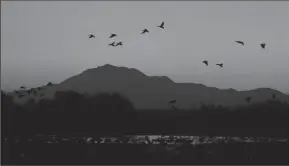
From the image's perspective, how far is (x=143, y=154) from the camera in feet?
41.8

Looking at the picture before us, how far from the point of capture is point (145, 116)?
70.3ft

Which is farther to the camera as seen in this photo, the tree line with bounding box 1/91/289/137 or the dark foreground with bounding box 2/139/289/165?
the tree line with bounding box 1/91/289/137

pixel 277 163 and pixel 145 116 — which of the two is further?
pixel 145 116

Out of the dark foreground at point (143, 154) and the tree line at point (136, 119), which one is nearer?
the dark foreground at point (143, 154)

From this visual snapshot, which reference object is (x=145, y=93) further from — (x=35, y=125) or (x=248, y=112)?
(x=35, y=125)

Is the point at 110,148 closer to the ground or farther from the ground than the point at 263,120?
closer to the ground

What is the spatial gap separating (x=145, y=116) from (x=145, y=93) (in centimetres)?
651

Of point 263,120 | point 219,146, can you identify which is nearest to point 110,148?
point 219,146

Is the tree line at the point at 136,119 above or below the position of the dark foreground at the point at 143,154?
above

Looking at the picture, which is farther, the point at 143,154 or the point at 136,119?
the point at 136,119

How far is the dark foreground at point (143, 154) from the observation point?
40.8 feet

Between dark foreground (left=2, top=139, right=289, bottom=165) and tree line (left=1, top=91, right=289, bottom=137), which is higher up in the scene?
tree line (left=1, top=91, right=289, bottom=137)

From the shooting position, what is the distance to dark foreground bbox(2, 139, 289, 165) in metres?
12.4

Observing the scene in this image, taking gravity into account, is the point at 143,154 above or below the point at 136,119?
below
